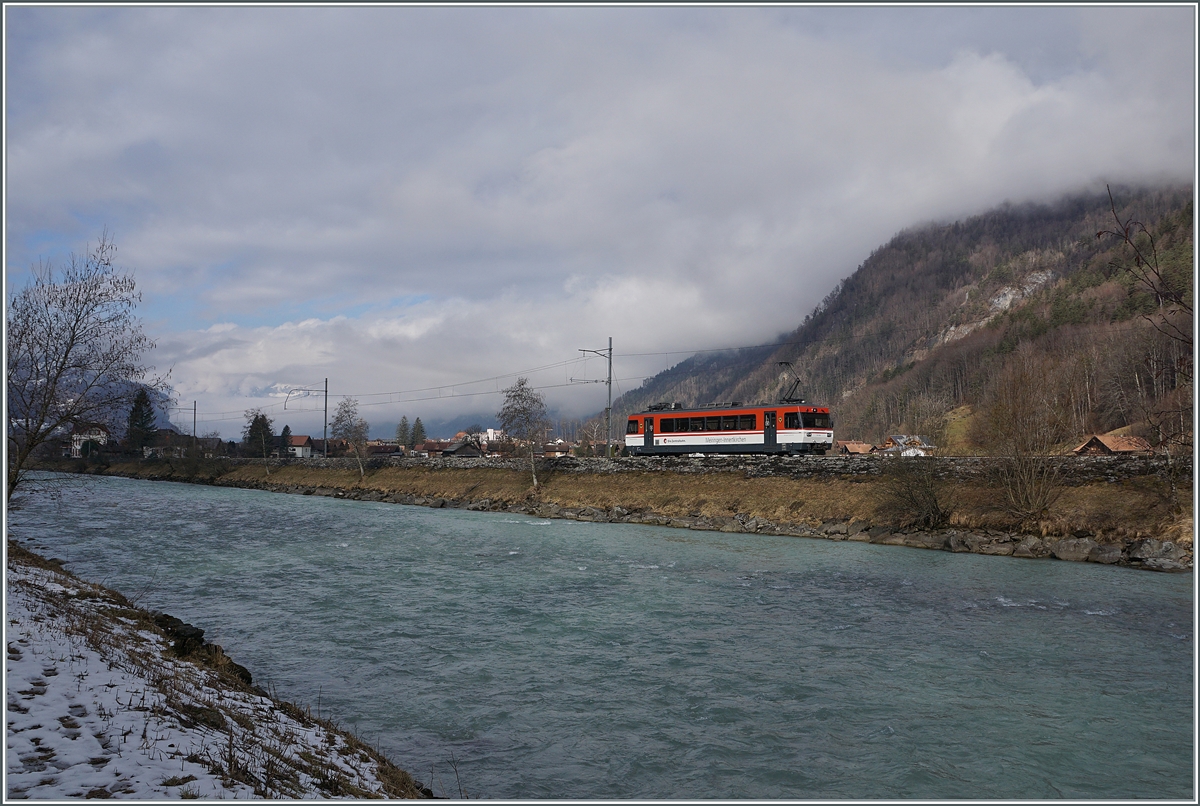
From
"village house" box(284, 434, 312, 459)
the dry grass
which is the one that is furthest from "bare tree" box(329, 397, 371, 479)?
"village house" box(284, 434, 312, 459)

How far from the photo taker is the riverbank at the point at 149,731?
19.1 ft

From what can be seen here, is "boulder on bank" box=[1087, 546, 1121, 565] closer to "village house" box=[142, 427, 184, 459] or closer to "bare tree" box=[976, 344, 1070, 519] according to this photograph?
"bare tree" box=[976, 344, 1070, 519]

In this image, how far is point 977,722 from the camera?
998cm

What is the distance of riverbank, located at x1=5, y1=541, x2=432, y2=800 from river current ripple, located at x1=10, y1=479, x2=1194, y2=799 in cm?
119

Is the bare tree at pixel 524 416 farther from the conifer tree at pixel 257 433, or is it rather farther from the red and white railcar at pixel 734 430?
the conifer tree at pixel 257 433

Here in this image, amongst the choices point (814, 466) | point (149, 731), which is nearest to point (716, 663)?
point (149, 731)

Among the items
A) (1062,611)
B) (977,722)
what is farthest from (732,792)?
(1062,611)

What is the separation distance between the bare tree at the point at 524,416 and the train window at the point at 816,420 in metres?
22.3

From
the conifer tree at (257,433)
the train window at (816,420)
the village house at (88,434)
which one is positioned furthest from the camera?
the conifer tree at (257,433)

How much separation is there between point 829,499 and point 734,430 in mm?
10666

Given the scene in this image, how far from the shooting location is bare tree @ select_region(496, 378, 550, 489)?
55541 millimetres

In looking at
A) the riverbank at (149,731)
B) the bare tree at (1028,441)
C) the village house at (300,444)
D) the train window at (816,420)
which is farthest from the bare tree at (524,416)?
→ the village house at (300,444)

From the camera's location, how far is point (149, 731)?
679 centimetres

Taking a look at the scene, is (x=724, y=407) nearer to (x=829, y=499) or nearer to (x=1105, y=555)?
(x=829, y=499)
